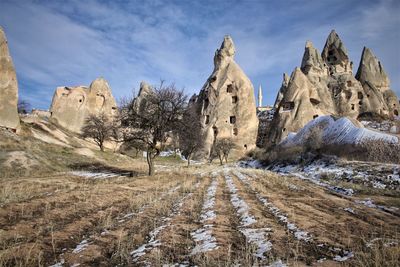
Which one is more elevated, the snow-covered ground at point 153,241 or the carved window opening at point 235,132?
the carved window opening at point 235,132

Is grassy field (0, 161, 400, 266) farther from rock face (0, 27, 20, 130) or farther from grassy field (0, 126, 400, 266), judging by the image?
rock face (0, 27, 20, 130)

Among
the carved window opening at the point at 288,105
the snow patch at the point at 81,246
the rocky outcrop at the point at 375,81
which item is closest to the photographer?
the snow patch at the point at 81,246

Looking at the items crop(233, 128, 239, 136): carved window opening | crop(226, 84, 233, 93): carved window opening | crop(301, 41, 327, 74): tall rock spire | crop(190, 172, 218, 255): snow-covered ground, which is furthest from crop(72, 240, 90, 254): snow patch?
crop(301, 41, 327, 74): tall rock spire

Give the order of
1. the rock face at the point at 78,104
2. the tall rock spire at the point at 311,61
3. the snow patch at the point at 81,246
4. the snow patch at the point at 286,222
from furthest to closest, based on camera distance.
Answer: the tall rock spire at the point at 311,61 < the rock face at the point at 78,104 < the snow patch at the point at 286,222 < the snow patch at the point at 81,246

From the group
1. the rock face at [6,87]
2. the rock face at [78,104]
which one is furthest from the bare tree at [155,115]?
the rock face at [78,104]

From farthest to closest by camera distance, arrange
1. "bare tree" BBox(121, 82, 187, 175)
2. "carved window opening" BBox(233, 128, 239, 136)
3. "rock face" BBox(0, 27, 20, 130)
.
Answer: "carved window opening" BBox(233, 128, 239, 136) < "rock face" BBox(0, 27, 20, 130) < "bare tree" BBox(121, 82, 187, 175)

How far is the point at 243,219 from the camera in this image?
6.75m

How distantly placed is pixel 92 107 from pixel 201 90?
71.9 ft

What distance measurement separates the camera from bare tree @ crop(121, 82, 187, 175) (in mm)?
19062

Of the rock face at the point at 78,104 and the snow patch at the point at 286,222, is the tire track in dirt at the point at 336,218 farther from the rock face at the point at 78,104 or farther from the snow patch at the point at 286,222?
the rock face at the point at 78,104

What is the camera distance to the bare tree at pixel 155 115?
19062 millimetres

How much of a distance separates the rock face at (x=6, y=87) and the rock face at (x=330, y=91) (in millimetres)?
39330

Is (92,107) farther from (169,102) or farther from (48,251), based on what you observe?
(48,251)

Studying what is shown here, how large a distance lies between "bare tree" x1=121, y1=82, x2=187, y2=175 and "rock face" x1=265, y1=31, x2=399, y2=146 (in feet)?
118
